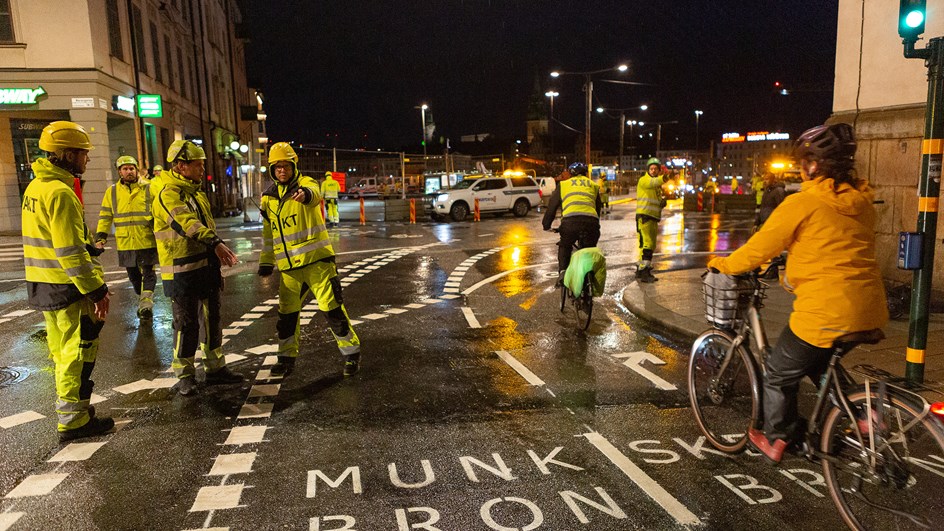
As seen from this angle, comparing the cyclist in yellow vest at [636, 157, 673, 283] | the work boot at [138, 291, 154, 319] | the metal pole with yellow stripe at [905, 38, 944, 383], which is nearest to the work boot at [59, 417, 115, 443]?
the work boot at [138, 291, 154, 319]

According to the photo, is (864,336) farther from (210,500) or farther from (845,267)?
(210,500)

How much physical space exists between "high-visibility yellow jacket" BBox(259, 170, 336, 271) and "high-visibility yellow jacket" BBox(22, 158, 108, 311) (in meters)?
1.53

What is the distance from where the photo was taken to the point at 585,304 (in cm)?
780

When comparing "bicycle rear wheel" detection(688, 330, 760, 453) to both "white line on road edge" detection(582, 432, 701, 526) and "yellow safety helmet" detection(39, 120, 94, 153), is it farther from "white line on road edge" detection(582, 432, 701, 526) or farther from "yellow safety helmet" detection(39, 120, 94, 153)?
"yellow safety helmet" detection(39, 120, 94, 153)

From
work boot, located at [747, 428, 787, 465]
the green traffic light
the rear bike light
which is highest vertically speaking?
the green traffic light

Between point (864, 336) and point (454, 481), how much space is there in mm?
2363

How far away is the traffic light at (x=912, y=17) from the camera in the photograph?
4961mm

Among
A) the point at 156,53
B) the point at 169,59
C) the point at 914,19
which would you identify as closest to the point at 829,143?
the point at 914,19

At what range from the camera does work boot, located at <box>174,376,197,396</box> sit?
5.57 metres

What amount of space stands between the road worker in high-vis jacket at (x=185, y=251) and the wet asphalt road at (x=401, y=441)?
0.45 m

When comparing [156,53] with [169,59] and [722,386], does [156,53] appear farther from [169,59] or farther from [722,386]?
[722,386]

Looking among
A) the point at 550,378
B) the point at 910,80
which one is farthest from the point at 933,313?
the point at 550,378

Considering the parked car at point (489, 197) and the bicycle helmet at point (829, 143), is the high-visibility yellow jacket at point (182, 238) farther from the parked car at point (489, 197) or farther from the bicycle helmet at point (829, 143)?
the parked car at point (489, 197)

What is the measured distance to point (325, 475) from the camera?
403cm
